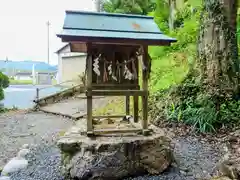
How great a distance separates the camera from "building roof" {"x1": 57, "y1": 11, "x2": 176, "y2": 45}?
2.72 meters

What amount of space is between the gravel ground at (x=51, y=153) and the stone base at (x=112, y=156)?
14 cm

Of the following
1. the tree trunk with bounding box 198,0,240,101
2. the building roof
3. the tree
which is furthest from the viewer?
the tree

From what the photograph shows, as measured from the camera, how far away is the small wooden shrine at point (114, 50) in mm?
2840

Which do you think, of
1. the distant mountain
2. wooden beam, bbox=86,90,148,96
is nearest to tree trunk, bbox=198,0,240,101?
wooden beam, bbox=86,90,148,96

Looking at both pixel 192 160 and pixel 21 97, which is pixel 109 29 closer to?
pixel 192 160

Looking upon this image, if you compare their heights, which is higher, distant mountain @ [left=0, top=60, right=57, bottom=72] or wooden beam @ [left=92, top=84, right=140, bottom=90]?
distant mountain @ [left=0, top=60, right=57, bottom=72]

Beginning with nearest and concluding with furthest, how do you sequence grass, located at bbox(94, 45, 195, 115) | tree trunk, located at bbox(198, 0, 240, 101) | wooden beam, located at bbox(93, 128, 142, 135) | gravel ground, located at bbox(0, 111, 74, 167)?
wooden beam, located at bbox(93, 128, 142, 135) → gravel ground, located at bbox(0, 111, 74, 167) → tree trunk, located at bbox(198, 0, 240, 101) → grass, located at bbox(94, 45, 195, 115)

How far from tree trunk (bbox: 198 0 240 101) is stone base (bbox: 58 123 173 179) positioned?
2.20 metres

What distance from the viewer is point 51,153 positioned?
13.1ft

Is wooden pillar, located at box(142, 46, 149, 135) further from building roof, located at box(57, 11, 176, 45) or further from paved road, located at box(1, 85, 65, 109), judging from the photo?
paved road, located at box(1, 85, 65, 109)

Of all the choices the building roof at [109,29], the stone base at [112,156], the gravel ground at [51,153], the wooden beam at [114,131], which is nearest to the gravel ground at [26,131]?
the gravel ground at [51,153]

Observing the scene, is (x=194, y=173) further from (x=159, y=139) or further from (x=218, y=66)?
(x=218, y=66)

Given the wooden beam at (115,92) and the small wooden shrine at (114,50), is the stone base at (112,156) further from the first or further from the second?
the wooden beam at (115,92)

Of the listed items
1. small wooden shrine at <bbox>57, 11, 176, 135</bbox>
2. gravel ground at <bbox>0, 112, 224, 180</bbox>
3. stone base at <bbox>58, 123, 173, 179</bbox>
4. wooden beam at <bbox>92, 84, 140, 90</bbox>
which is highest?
small wooden shrine at <bbox>57, 11, 176, 135</bbox>
